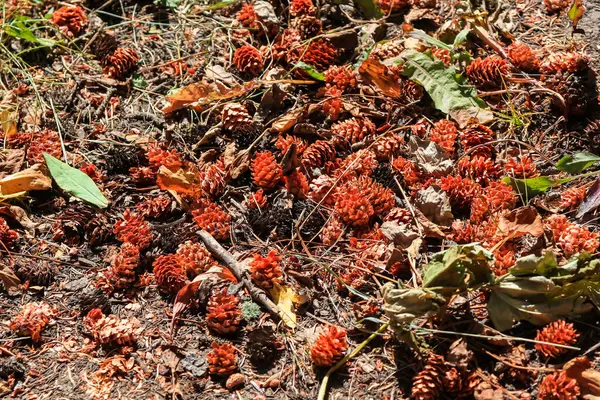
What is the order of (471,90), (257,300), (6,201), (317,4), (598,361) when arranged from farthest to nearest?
(317,4) < (471,90) < (6,201) < (257,300) < (598,361)

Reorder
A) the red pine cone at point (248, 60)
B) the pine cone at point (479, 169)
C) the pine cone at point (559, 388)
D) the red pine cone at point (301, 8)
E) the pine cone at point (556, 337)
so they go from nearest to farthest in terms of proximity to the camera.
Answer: the pine cone at point (559, 388), the pine cone at point (556, 337), the pine cone at point (479, 169), the red pine cone at point (248, 60), the red pine cone at point (301, 8)

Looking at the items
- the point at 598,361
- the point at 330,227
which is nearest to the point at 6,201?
the point at 330,227

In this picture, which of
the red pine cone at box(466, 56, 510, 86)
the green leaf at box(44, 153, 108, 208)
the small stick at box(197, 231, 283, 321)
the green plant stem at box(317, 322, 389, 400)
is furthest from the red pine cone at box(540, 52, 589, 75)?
the green leaf at box(44, 153, 108, 208)

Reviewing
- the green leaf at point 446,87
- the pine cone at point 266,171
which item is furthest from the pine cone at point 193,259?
the green leaf at point 446,87

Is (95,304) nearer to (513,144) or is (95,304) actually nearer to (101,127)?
(101,127)

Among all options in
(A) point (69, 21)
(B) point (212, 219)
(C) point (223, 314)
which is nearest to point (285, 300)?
(C) point (223, 314)

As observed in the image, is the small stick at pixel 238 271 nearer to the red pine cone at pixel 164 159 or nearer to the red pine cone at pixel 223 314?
the red pine cone at pixel 223 314

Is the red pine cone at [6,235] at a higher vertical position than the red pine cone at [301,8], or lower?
lower
